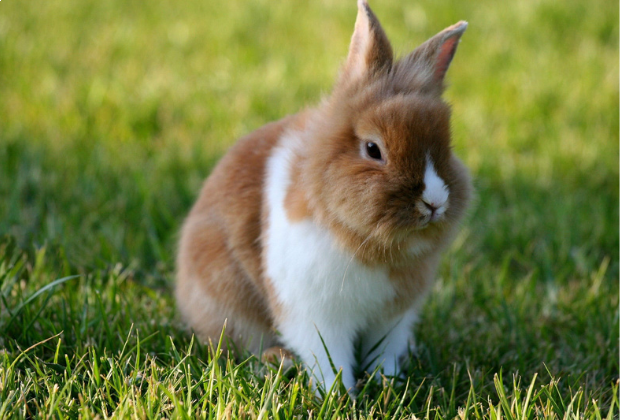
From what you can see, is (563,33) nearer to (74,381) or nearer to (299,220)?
(299,220)

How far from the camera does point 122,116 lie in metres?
5.15

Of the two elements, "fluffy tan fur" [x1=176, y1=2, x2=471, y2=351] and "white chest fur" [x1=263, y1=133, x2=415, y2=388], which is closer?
"fluffy tan fur" [x1=176, y1=2, x2=471, y2=351]

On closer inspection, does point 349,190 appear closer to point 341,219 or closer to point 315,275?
point 341,219

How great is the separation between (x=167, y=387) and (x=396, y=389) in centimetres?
92

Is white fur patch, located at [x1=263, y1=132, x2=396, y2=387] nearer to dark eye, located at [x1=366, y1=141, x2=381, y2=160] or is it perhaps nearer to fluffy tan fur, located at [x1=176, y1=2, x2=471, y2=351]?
fluffy tan fur, located at [x1=176, y1=2, x2=471, y2=351]

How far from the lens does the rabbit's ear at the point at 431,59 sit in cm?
257

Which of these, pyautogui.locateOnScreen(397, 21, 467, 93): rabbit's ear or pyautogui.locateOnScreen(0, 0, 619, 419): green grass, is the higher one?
pyautogui.locateOnScreen(397, 21, 467, 93): rabbit's ear

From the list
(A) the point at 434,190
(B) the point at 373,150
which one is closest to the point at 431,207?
(A) the point at 434,190


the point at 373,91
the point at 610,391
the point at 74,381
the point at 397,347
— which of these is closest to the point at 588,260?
the point at 610,391

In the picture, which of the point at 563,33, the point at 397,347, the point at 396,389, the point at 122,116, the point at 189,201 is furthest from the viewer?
the point at 563,33

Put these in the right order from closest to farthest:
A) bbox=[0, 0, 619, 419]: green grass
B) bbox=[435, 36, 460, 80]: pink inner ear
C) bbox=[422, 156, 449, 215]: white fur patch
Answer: bbox=[422, 156, 449, 215]: white fur patch
bbox=[0, 0, 619, 419]: green grass
bbox=[435, 36, 460, 80]: pink inner ear

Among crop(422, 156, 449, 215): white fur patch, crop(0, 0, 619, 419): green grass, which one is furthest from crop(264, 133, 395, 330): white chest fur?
crop(422, 156, 449, 215): white fur patch

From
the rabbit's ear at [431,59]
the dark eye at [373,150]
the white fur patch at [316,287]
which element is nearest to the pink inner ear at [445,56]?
the rabbit's ear at [431,59]

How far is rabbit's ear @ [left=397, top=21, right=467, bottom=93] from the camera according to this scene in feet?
8.43
